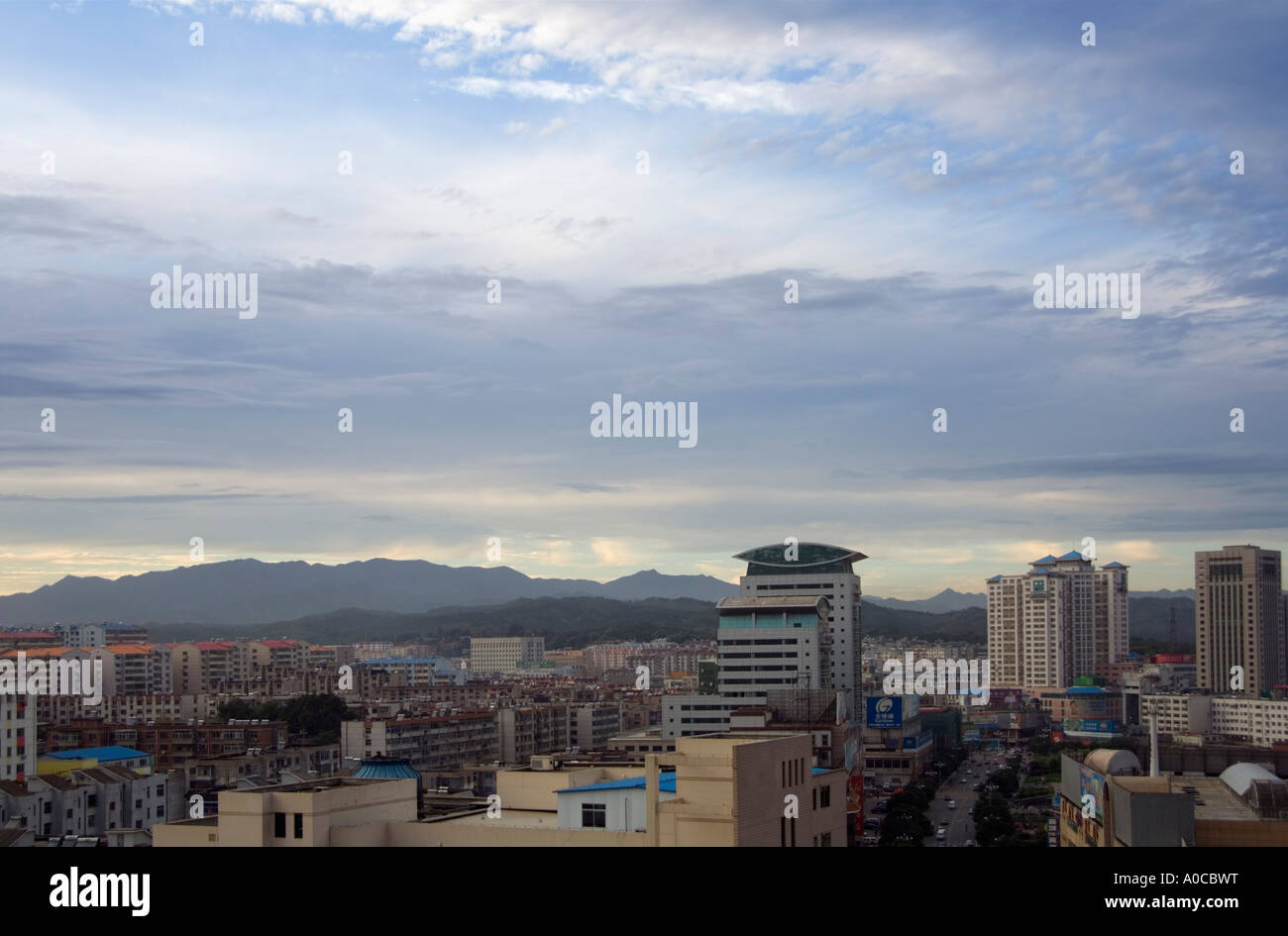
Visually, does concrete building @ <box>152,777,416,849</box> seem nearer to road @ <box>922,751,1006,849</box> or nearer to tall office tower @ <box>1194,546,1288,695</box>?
road @ <box>922,751,1006,849</box>

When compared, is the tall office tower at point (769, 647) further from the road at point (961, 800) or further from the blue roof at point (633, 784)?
the blue roof at point (633, 784)

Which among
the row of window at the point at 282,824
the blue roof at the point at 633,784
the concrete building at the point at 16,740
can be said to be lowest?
the concrete building at the point at 16,740

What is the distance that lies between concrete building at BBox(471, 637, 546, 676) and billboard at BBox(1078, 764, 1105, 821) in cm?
13295

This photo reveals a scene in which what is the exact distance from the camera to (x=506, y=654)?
163 m

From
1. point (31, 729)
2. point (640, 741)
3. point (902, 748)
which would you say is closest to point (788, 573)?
point (902, 748)

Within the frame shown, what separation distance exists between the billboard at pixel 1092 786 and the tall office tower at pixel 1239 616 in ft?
285

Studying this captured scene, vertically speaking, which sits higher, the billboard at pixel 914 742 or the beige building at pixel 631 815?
the beige building at pixel 631 815

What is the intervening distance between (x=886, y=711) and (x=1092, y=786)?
1489 inches

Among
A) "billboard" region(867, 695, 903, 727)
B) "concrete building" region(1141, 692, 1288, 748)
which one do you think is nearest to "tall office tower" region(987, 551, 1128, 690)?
"concrete building" region(1141, 692, 1288, 748)

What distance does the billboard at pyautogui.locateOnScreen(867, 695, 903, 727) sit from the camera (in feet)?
205

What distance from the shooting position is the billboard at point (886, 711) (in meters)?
62.6

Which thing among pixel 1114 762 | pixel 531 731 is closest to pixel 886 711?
pixel 531 731

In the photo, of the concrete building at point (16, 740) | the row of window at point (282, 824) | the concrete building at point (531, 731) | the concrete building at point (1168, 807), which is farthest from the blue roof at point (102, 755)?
the concrete building at point (1168, 807)
